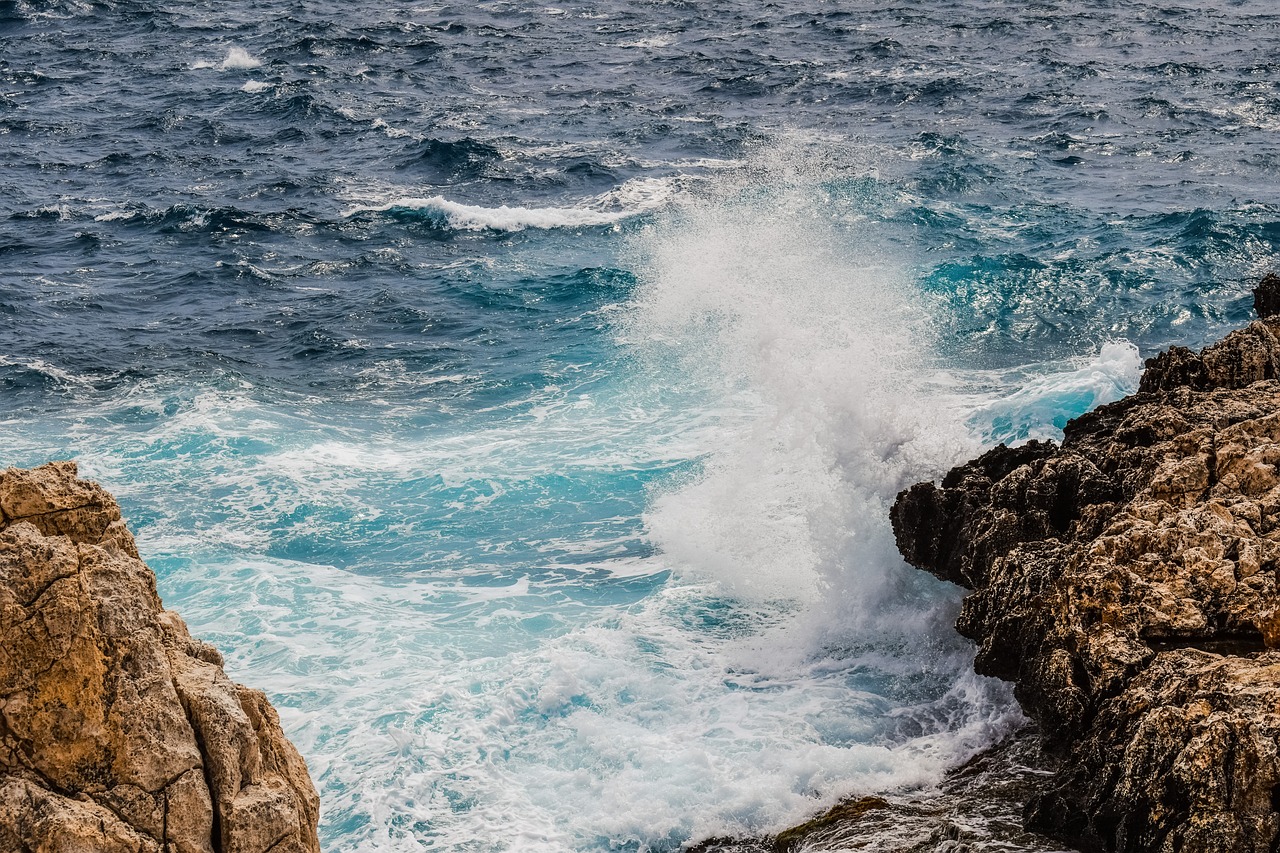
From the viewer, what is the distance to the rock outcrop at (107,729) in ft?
20.9

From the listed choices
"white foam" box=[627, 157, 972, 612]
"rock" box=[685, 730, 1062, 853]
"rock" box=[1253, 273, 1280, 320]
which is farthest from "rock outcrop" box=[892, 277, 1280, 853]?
"rock" box=[1253, 273, 1280, 320]

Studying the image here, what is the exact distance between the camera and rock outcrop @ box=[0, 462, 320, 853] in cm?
637

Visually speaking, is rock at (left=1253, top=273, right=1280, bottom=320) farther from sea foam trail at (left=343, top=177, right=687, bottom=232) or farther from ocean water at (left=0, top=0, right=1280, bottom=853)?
sea foam trail at (left=343, top=177, right=687, bottom=232)

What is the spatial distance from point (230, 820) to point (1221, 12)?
5051 centimetres

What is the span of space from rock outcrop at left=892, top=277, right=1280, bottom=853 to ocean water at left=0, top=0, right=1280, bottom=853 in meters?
1.39

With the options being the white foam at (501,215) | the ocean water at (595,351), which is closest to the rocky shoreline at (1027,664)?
the ocean water at (595,351)

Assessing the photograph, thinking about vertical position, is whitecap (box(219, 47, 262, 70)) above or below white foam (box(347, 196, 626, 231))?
above

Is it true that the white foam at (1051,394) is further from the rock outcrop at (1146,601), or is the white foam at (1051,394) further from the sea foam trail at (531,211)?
the sea foam trail at (531,211)

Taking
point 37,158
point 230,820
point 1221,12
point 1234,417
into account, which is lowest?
point 230,820

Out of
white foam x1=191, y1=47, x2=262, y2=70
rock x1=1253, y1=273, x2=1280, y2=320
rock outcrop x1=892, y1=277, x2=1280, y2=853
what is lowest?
rock outcrop x1=892, y1=277, x2=1280, y2=853

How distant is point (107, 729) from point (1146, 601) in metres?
6.98

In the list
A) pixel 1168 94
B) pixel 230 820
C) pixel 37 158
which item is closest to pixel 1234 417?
pixel 230 820

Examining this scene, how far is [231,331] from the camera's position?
2256 cm

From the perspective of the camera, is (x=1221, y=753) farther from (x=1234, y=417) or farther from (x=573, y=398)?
(x=573, y=398)
